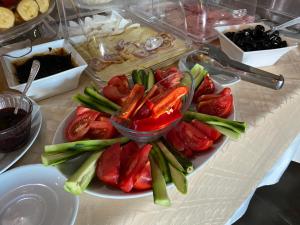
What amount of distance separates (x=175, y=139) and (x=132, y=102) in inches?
3.5

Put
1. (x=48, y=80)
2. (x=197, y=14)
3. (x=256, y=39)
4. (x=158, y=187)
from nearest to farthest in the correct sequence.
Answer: (x=158, y=187) → (x=48, y=80) → (x=256, y=39) → (x=197, y=14)

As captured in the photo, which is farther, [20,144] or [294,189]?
[294,189]

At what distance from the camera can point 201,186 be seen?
50 centimetres

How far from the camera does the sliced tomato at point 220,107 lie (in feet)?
1.64

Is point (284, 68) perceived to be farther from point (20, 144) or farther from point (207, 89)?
point (20, 144)

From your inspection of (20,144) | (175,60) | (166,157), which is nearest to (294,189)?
(175,60)

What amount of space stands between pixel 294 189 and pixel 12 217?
3.37ft

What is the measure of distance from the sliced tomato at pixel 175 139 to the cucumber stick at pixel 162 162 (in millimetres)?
27

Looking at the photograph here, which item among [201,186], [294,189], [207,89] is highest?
[207,89]

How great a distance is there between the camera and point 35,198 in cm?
43

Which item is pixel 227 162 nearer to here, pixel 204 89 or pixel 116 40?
pixel 204 89

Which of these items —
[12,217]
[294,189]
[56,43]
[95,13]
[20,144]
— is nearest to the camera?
[12,217]

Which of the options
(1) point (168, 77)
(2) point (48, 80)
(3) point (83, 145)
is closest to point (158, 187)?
(3) point (83, 145)

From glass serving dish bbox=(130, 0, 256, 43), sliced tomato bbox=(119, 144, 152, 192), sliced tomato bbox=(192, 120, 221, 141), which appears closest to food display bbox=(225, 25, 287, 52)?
glass serving dish bbox=(130, 0, 256, 43)
